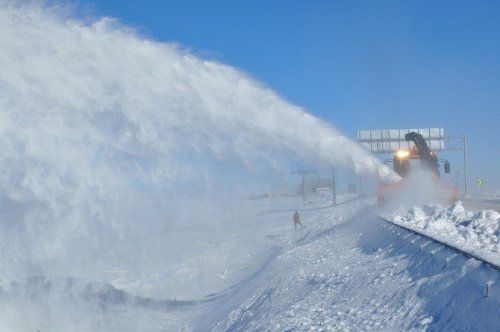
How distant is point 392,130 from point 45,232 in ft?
108

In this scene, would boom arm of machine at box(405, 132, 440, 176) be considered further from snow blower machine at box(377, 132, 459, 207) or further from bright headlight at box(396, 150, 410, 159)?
bright headlight at box(396, 150, 410, 159)

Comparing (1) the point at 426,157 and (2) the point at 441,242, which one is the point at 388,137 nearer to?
(1) the point at 426,157

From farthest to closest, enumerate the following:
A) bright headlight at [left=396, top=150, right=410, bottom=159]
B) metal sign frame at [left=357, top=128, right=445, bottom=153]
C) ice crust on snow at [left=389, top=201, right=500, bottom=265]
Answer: metal sign frame at [left=357, top=128, right=445, bottom=153]
bright headlight at [left=396, top=150, right=410, bottom=159]
ice crust on snow at [left=389, top=201, right=500, bottom=265]

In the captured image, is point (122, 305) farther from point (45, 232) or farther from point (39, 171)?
point (39, 171)

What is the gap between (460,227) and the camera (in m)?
13.3

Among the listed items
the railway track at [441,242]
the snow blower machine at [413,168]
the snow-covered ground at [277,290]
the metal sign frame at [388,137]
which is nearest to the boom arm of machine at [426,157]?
the snow blower machine at [413,168]

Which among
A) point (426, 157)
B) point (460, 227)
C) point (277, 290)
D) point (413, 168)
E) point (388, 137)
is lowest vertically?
point (277, 290)

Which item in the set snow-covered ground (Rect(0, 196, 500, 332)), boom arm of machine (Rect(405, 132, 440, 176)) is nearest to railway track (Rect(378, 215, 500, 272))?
snow-covered ground (Rect(0, 196, 500, 332))

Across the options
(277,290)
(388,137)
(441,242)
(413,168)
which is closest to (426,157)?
(413,168)

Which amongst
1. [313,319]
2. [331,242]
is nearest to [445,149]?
[331,242]

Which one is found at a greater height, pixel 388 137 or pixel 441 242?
pixel 388 137

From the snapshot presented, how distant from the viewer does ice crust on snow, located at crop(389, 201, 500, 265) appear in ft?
31.4

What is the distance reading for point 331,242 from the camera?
1870 cm

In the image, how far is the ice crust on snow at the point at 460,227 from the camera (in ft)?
31.4
